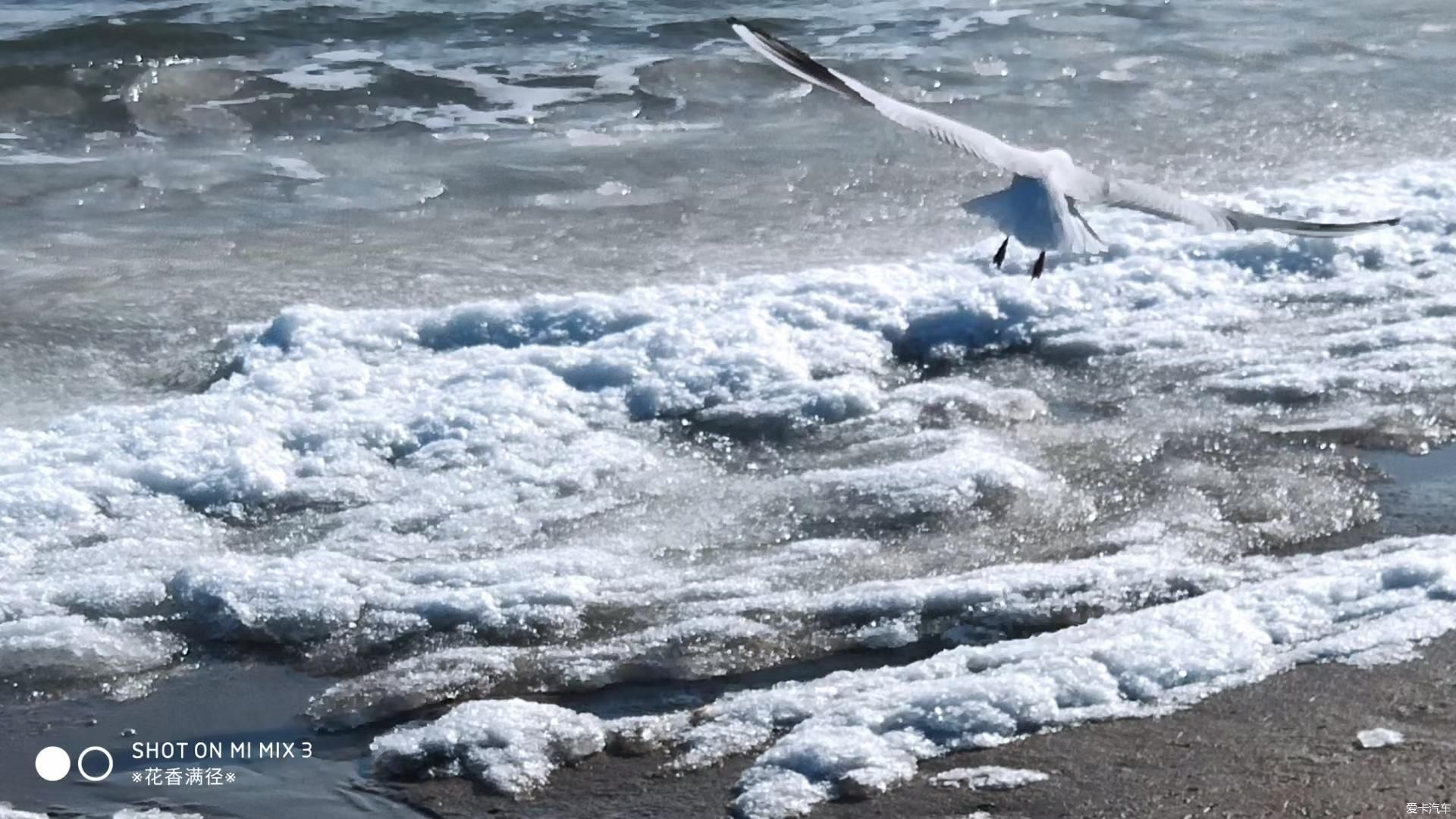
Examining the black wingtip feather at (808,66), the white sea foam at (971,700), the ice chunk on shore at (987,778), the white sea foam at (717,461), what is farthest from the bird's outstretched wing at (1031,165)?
the ice chunk on shore at (987,778)

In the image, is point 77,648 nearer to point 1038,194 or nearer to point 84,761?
point 84,761

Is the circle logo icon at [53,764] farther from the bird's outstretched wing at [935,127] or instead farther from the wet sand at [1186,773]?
the bird's outstretched wing at [935,127]

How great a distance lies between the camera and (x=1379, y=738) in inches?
134

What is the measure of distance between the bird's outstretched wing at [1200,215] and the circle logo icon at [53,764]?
105 inches

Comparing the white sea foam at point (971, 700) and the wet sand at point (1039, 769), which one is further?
the white sea foam at point (971, 700)

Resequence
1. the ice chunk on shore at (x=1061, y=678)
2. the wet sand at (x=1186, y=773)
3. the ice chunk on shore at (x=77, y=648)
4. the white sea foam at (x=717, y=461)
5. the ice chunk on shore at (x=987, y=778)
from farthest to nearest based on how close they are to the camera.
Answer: the white sea foam at (x=717, y=461)
the ice chunk on shore at (x=77, y=648)
the ice chunk on shore at (x=1061, y=678)
the ice chunk on shore at (x=987, y=778)
the wet sand at (x=1186, y=773)

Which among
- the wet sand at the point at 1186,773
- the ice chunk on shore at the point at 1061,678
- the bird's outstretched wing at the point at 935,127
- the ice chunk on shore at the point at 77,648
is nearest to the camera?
the wet sand at the point at 1186,773

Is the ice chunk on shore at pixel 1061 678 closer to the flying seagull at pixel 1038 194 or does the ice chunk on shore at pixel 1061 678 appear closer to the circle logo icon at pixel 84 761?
the flying seagull at pixel 1038 194

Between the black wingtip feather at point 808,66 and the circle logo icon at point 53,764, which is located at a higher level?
the black wingtip feather at point 808,66

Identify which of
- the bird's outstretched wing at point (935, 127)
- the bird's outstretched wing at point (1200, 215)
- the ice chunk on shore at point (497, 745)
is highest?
the bird's outstretched wing at point (935, 127)

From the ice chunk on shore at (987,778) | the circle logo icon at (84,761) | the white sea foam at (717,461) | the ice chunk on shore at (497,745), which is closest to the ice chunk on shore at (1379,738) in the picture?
the ice chunk on shore at (987,778)

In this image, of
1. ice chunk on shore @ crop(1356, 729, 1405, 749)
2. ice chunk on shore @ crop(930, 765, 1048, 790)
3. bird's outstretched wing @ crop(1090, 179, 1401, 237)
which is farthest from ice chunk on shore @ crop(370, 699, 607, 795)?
bird's outstretched wing @ crop(1090, 179, 1401, 237)

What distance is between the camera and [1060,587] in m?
4.17

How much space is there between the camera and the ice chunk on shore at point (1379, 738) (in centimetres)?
338
